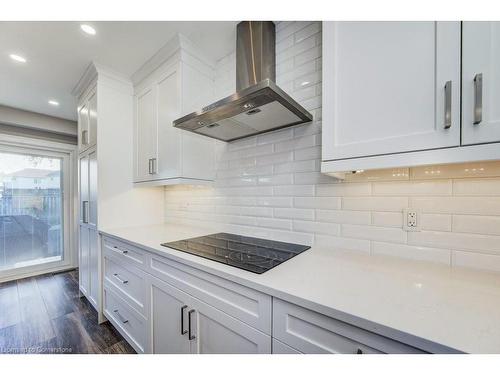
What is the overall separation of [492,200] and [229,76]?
1.80 m

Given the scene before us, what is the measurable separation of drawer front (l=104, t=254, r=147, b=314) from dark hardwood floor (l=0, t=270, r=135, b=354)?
17.2 inches

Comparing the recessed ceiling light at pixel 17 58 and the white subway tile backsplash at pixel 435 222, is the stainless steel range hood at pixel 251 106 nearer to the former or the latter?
the white subway tile backsplash at pixel 435 222

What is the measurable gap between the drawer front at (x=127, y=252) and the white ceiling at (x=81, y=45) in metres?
1.60

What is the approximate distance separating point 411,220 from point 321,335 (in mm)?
725

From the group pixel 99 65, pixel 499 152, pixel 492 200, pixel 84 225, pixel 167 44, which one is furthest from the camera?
pixel 84 225

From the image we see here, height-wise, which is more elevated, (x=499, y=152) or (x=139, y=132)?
(x=139, y=132)

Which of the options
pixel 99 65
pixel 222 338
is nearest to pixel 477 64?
pixel 222 338

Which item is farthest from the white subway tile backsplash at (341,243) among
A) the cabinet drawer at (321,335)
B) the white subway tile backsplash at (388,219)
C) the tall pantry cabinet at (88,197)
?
the tall pantry cabinet at (88,197)

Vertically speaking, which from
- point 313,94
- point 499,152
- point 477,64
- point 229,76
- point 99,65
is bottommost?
point 499,152

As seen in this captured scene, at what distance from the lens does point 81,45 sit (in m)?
1.67

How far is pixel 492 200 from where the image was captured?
0.85m

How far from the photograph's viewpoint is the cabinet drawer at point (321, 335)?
560 mm
